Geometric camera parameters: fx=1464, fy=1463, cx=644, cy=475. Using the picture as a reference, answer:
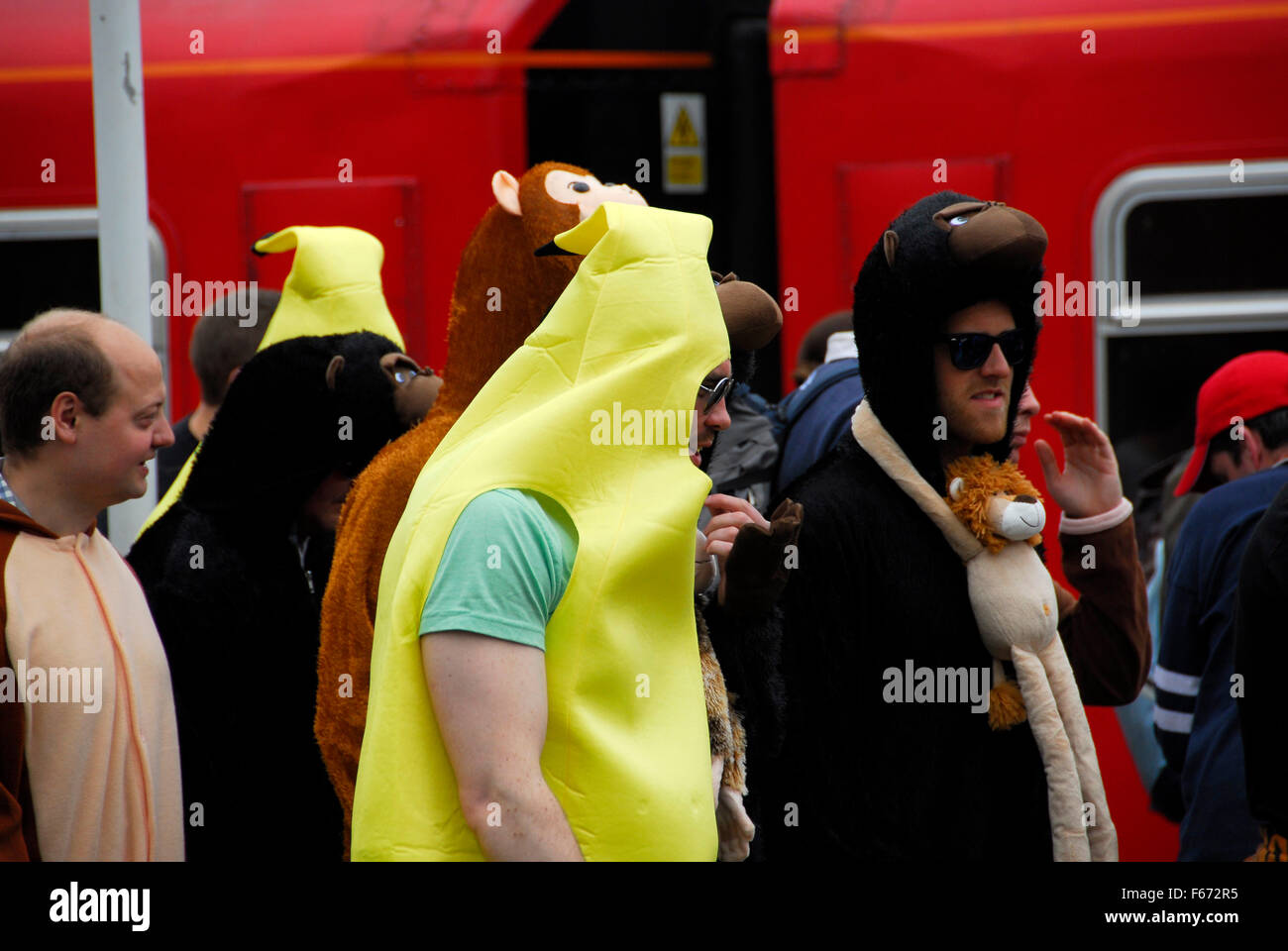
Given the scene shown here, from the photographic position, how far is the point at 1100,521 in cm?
288

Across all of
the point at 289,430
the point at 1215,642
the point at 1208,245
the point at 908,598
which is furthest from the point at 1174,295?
the point at 289,430

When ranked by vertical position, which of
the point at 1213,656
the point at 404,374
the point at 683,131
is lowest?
the point at 1213,656

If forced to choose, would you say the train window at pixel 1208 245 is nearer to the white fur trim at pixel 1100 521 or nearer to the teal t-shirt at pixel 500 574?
the white fur trim at pixel 1100 521

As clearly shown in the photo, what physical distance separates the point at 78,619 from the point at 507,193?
3.24 ft

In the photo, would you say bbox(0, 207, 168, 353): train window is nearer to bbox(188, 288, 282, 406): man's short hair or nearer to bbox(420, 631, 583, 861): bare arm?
bbox(188, 288, 282, 406): man's short hair

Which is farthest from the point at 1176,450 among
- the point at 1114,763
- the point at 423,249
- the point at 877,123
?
the point at 423,249

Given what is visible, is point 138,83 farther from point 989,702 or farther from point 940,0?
point 940,0

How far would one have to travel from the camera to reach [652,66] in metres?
4.84

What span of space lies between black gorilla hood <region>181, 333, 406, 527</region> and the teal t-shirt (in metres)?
1.27

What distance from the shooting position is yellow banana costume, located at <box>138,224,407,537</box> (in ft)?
12.7

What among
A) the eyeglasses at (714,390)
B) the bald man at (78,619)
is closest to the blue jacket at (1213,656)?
the eyeglasses at (714,390)

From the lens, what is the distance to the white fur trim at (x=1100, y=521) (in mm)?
2881

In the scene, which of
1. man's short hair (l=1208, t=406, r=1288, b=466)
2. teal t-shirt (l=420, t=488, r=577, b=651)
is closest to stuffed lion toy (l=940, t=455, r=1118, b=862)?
teal t-shirt (l=420, t=488, r=577, b=651)

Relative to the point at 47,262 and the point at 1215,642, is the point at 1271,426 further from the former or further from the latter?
the point at 47,262
